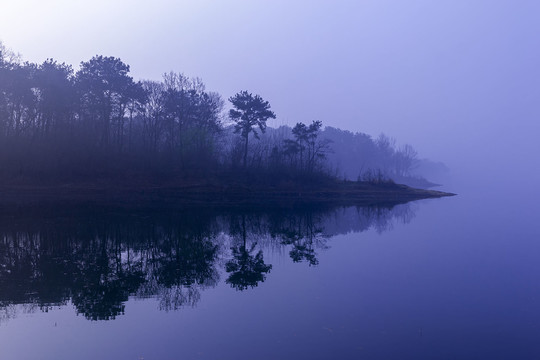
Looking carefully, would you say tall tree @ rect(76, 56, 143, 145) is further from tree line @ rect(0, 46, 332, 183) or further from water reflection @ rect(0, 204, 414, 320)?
water reflection @ rect(0, 204, 414, 320)

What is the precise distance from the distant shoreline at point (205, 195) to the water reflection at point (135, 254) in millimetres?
9471

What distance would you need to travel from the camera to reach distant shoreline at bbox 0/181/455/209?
119 feet

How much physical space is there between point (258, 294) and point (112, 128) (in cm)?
5178

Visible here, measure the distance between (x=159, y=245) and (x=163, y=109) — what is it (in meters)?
42.4

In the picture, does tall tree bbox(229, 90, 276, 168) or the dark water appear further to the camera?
tall tree bbox(229, 90, 276, 168)

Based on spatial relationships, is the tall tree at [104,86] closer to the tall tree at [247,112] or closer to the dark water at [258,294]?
the tall tree at [247,112]

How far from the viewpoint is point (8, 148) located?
4344 centimetres

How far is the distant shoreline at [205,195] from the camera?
1433 inches

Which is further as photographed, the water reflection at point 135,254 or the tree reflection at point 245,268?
the tree reflection at point 245,268

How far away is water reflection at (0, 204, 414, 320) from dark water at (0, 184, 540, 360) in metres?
0.08

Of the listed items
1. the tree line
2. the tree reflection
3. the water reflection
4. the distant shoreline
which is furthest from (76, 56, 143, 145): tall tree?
the tree reflection

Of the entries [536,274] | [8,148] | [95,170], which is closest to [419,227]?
[536,274]

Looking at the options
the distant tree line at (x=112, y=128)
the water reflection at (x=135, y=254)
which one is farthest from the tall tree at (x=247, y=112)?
the water reflection at (x=135, y=254)

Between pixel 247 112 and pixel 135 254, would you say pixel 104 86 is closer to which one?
pixel 247 112
